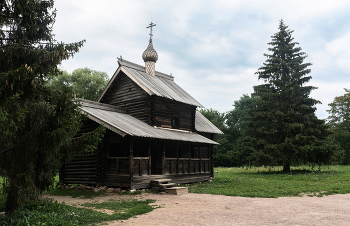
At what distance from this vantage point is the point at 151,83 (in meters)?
23.2

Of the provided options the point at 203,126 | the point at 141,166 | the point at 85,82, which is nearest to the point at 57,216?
the point at 141,166

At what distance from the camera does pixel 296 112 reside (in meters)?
29.9

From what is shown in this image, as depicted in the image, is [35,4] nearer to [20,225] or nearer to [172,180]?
[20,225]

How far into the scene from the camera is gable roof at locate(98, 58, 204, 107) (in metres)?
21.4

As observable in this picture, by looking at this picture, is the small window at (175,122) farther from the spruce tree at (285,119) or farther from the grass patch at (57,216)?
the grass patch at (57,216)

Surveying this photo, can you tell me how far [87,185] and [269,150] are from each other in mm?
17133

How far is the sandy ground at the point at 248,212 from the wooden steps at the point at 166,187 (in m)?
2.59

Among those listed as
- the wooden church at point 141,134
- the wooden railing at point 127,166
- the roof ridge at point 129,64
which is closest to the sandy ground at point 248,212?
the wooden railing at point 127,166

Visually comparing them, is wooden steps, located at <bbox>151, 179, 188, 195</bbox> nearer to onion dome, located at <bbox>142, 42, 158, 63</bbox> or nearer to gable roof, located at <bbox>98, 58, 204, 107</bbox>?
gable roof, located at <bbox>98, 58, 204, 107</bbox>

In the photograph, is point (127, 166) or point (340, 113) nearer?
point (127, 166)

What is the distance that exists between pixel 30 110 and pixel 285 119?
2582 cm

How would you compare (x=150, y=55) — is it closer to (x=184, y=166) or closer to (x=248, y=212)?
(x=184, y=166)

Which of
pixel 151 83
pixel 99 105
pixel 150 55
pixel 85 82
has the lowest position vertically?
pixel 99 105

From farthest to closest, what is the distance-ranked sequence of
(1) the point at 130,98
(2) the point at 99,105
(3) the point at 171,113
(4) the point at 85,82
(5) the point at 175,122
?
1. (4) the point at 85,82
2. (5) the point at 175,122
3. (3) the point at 171,113
4. (1) the point at 130,98
5. (2) the point at 99,105
